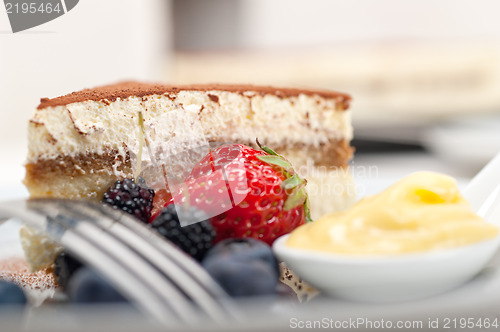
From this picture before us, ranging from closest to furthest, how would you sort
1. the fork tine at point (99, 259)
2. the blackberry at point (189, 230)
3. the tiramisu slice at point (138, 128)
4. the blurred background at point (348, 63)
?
the fork tine at point (99, 259) < the blackberry at point (189, 230) < the tiramisu slice at point (138, 128) < the blurred background at point (348, 63)

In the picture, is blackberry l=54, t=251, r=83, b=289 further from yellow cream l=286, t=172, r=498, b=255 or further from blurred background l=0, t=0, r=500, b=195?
blurred background l=0, t=0, r=500, b=195

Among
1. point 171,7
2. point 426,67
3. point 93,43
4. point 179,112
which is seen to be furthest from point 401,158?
point 171,7

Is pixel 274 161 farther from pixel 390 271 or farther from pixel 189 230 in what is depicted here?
pixel 390 271

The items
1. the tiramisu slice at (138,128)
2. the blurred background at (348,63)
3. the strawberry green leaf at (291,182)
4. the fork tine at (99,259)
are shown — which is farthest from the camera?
the blurred background at (348,63)

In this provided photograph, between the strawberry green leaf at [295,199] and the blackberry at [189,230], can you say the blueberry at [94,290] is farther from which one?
the strawberry green leaf at [295,199]

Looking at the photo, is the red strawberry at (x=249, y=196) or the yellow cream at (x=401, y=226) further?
the red strawberry at (x=249, y=196)

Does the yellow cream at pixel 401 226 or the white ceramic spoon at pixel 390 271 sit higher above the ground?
the yellow cream at pixel 401 226

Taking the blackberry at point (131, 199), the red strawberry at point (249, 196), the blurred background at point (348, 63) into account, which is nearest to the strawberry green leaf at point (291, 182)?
the red strawberry at point (249, 196)

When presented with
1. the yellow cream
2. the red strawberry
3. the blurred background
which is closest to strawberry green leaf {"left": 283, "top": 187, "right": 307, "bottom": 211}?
the red strawberry
